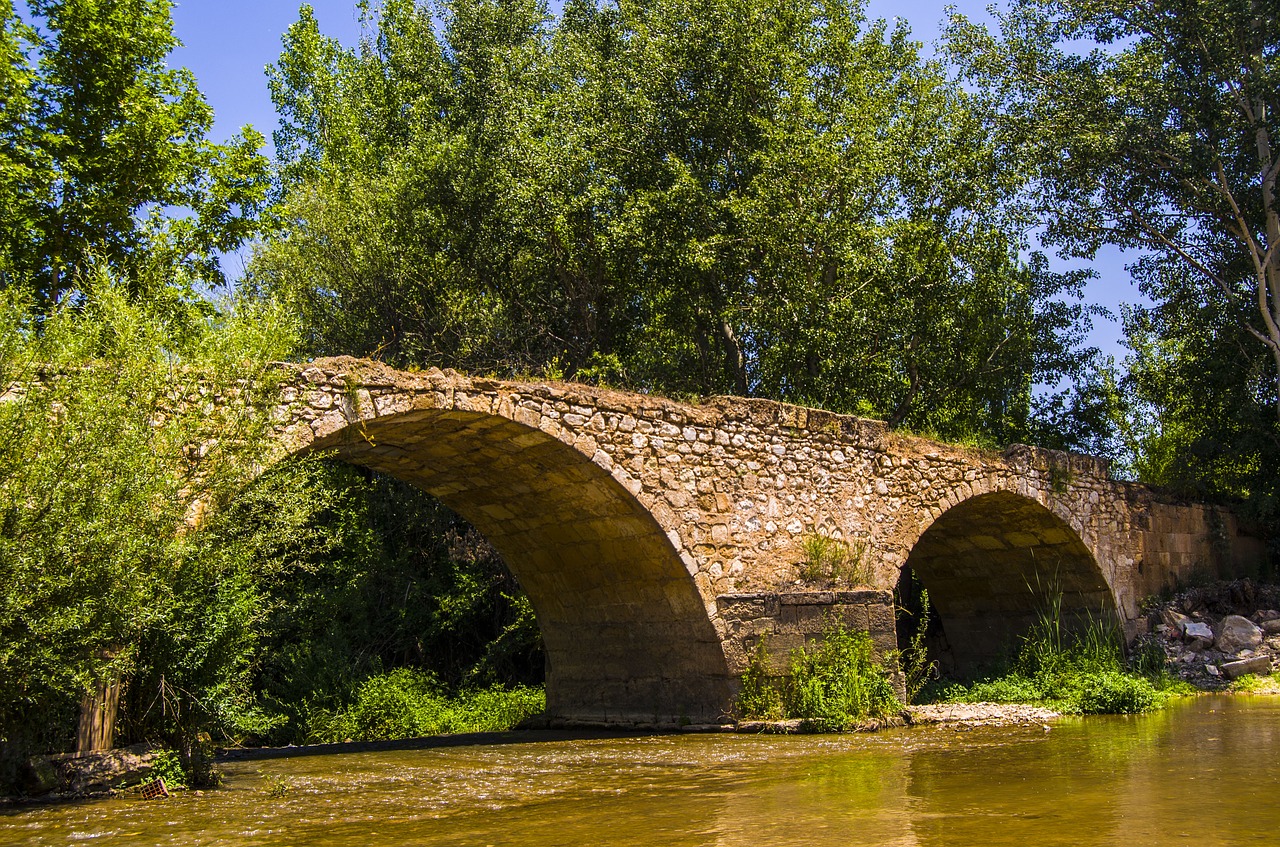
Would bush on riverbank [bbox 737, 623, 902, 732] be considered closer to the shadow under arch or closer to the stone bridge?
the stone bridge

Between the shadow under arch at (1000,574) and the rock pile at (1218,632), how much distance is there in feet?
3.09

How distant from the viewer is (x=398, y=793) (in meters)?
7.03

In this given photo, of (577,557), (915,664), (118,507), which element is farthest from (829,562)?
(118,507)

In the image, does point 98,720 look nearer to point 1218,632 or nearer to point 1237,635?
point 1237,635

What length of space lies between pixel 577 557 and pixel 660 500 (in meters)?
1.77

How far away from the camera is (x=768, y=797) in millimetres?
6113

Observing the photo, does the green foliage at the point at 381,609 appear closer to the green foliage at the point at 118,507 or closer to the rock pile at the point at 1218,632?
the green foliage at the point at 118,507

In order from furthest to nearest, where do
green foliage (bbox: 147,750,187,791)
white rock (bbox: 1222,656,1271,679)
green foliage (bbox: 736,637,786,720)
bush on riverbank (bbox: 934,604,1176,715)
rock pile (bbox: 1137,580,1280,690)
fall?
rock pile (bbox: 1137,580,1280,690), white rock (bbox: 1222,656,1271,679), bush on riverbank (bbox: 934,604,1176,715), green foliage (bbox: 736,637,786,720), green foliage (bbox: 147,750,187,791)

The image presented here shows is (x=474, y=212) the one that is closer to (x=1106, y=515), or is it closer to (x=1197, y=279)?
(x=1106, y=515)

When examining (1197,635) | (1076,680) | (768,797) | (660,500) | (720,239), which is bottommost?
(1076,680)

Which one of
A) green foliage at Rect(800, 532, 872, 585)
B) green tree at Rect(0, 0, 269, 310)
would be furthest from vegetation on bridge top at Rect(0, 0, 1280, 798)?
green foliage at Rect(800, 532, 872, 585)

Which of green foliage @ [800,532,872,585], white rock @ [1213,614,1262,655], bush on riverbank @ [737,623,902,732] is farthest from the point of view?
white rock @ [1213,614,1262,655]

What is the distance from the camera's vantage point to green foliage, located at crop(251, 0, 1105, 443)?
16406 millimetres

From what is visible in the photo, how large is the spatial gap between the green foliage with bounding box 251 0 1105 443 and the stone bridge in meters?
4.17
